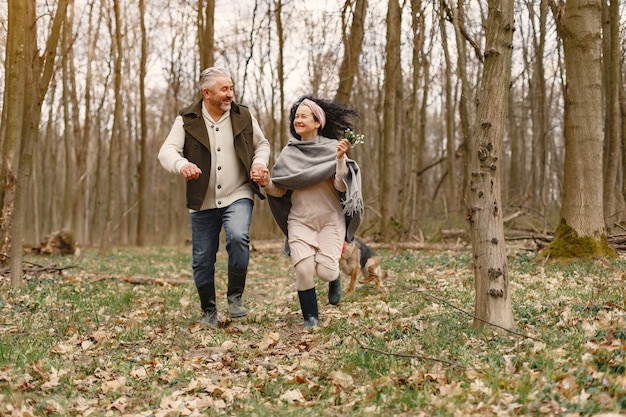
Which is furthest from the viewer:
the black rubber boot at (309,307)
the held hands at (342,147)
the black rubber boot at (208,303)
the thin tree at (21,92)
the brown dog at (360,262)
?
the brown dog at (360,262)

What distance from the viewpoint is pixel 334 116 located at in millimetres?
6117

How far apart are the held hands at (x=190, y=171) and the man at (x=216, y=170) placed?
9.0 inches

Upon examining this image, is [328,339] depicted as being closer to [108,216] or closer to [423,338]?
[423,338]

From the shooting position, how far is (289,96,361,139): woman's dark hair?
6098mm

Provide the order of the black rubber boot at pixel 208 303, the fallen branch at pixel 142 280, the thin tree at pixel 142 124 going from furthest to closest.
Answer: the thin tree at pixel 142 124 < the fallen branch at pixel 142 280 < the black rubber boot at pixel 208 303

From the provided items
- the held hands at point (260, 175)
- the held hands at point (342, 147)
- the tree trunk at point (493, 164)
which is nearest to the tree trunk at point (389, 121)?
the held hands at point (260, 175)

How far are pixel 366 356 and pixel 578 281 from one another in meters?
3.85

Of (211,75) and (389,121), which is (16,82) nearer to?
(211,75)

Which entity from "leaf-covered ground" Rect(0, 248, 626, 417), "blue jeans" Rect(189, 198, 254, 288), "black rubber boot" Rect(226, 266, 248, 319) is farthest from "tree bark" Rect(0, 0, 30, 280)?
"black rubber boot" Rect(226, 266, 248, 319)

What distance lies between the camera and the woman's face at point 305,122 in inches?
233

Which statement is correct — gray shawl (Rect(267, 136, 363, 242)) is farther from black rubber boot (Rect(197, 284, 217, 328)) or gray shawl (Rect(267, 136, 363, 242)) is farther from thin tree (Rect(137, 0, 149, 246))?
thin tree (Rect(137, 0, 149, 246))

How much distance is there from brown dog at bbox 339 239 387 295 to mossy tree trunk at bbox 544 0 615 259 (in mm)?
2674

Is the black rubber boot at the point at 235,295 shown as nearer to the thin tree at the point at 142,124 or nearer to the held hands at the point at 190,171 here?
the held hands at the point at 190,171

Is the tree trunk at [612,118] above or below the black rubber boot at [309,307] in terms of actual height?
above
